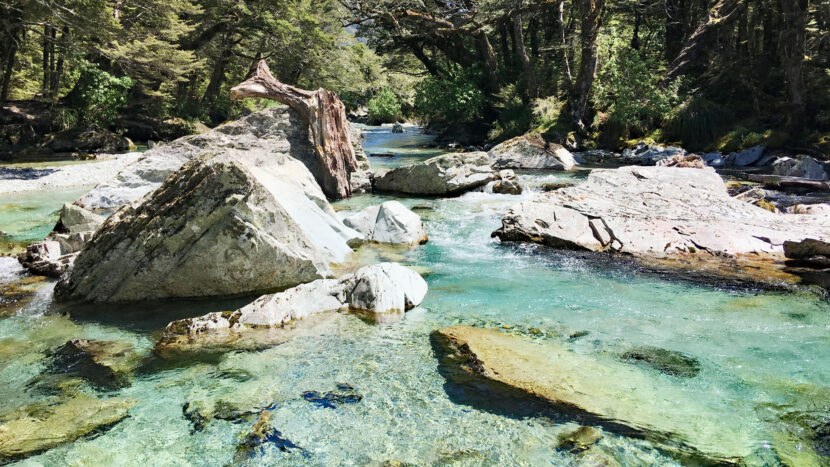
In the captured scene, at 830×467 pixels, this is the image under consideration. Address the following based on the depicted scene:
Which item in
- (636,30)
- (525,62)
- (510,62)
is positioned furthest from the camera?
(510,62)

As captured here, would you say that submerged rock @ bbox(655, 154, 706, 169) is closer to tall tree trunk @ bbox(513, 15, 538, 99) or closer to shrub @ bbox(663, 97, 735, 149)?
shrub @ bbox(663, 97, 735, 149)

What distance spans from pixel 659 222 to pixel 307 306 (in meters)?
5.57

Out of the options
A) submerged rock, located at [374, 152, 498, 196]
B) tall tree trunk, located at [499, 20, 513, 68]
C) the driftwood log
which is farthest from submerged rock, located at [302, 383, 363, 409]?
tall tree trunk, located at [499, 20, 513, 68]

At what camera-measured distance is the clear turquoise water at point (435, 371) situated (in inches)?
117

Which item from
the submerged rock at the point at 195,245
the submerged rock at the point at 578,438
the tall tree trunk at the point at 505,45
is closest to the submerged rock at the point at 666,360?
the submerged rock at the point at 578,438

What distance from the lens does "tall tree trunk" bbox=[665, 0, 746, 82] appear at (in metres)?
19.2

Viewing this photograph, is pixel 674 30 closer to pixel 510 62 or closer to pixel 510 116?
pixel 510 62

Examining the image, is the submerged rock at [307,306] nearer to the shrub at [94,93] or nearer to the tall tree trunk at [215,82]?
the shrub at [94,93]

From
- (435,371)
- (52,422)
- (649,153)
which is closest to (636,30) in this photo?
(649,153)

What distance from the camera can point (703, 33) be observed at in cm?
1948

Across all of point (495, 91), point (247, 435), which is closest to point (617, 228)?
point (247, 435)

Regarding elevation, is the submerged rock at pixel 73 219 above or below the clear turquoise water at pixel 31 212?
above

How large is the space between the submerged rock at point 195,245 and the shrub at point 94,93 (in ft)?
62.2

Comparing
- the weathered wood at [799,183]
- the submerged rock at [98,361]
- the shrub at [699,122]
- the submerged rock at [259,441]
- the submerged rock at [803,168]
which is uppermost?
the shrub at [699,122]
